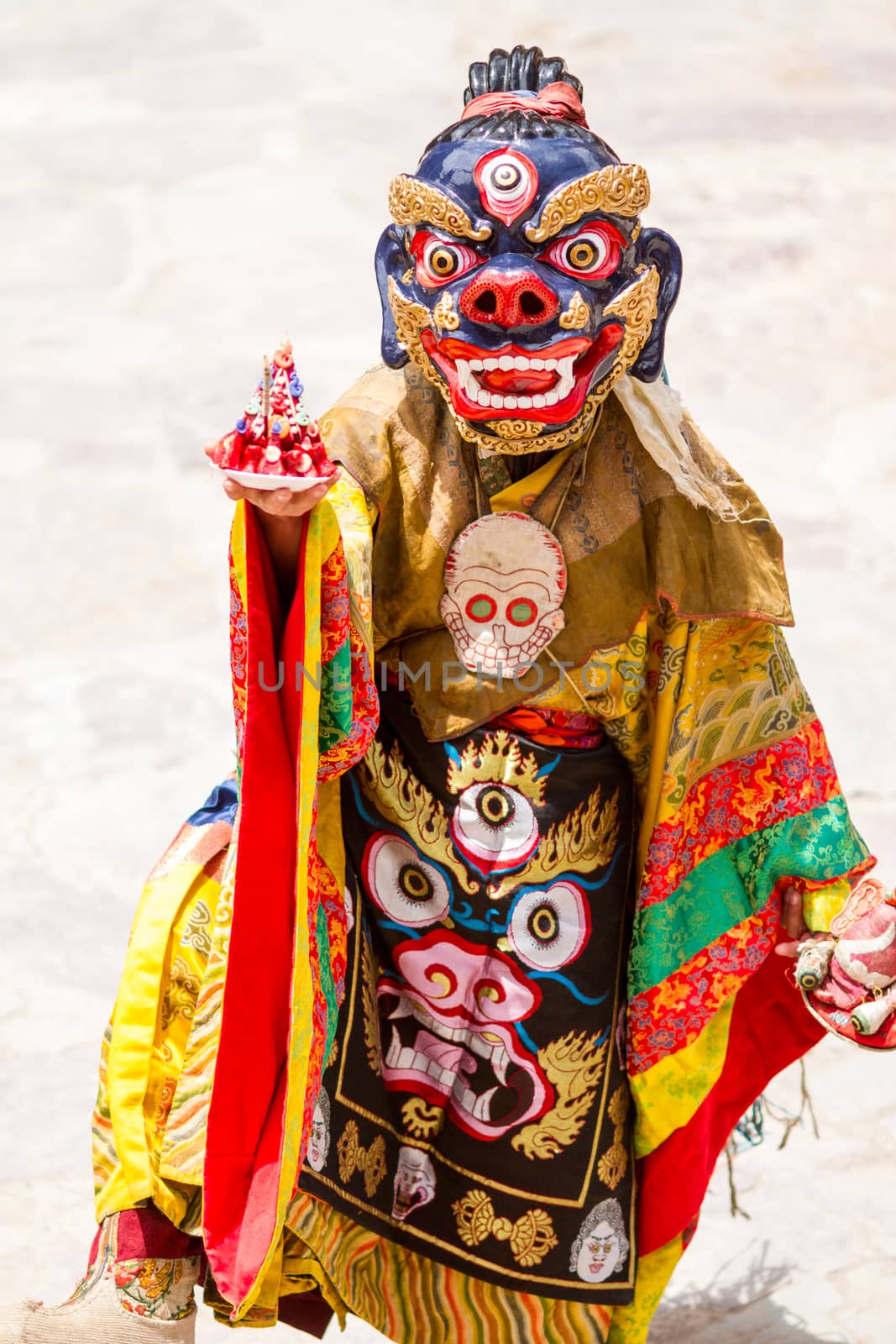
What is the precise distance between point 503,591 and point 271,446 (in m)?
0.42

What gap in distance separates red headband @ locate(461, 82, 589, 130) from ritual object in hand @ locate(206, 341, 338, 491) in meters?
0.45

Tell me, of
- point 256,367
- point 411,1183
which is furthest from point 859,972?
point 256,367

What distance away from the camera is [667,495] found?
2.29 meters

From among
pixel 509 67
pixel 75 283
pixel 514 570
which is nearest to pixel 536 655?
pixel 514 570

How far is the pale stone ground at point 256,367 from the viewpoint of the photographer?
11.2ft

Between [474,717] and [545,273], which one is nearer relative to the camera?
[545,273]

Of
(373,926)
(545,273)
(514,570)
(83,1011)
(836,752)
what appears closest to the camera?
(545,273)

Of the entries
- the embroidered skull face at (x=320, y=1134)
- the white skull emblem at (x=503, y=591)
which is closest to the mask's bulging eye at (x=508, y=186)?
the white skull emblem at (x=503, y=591)

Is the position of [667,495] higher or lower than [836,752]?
higher

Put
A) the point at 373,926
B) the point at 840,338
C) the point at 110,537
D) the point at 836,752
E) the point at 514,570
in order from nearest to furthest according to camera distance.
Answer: the point at 514,570
the point at 373,926
the point at 836,752
the point at 110,537
the point at 840,338

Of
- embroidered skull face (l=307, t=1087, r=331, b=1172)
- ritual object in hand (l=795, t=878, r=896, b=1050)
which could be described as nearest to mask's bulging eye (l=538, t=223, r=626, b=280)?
ritual object in hand (l=795, t=878, r=896, b=1050)

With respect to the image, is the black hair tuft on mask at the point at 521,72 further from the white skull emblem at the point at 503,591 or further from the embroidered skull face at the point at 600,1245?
the embroidered skull face at the point at 600,1245

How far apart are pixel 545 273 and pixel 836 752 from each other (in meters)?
2.47

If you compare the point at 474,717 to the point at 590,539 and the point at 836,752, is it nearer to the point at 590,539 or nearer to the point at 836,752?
the point at 590,539
